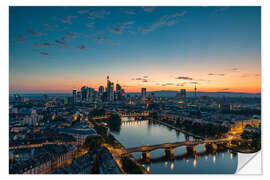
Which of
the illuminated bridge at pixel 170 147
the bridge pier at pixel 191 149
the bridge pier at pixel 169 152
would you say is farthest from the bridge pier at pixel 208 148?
the bridge pier at pixel 169 152

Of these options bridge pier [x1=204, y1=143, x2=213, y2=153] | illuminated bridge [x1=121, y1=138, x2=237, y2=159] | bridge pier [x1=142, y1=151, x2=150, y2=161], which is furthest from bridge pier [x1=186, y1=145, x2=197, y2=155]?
bridge pier [x1=142, y1=151, x2=150, y2=161]

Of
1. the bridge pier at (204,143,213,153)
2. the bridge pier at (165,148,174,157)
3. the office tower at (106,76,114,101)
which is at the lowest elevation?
the bridge pier at (204,143,213,153)

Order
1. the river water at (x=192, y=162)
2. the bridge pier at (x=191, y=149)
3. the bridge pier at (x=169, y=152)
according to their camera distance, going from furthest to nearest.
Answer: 1. the bridge pier at (x=191, y=149)
2. the bridge pier at (x=169, y=152)
3. the river water at (x=192, y=162)

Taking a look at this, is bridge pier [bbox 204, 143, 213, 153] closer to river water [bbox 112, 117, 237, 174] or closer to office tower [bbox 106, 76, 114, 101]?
river water [bbox 112, 117, 237, 174]

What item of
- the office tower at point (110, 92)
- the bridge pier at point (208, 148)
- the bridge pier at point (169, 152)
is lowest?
the bridge pier at point (208, 148)

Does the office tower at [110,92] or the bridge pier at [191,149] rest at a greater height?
the office tower at [110,92]

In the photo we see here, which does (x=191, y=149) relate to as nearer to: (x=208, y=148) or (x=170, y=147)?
(x=208, y=148)

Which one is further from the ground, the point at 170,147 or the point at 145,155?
the point at 170,147
